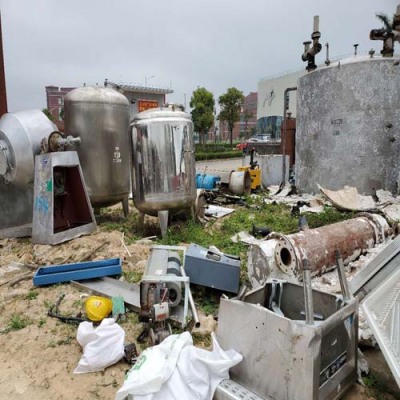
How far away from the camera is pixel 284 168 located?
9523 millimetres

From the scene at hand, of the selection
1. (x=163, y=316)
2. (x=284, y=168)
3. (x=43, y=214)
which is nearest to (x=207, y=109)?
(x=284, y=168)

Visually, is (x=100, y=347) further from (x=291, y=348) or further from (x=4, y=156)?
(x=4, y=156)

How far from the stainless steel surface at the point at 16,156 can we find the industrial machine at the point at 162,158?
4.68 feet

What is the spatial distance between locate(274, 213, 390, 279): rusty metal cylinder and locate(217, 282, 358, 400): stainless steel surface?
0.96 m

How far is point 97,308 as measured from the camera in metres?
2.81

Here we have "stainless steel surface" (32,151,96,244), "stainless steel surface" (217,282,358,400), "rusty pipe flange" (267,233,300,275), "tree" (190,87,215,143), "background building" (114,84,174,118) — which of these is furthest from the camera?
"tree" (190,87,215,143)

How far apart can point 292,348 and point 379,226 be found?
2.93 metres

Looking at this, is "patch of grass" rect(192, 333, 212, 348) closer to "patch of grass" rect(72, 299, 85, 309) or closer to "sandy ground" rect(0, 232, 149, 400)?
"sandy ground" rect(0, 232, 149, 400)

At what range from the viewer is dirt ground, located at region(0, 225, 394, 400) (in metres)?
2.14

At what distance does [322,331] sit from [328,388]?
0.42m

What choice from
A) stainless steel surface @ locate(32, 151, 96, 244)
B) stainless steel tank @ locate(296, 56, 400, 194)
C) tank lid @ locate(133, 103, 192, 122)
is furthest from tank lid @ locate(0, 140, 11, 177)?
stainless steel tank @ locate(296, 56, 400, 194)

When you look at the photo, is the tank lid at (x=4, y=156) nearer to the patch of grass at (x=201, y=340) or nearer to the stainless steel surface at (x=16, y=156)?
the stainless steel surface at (x=16, y=156)

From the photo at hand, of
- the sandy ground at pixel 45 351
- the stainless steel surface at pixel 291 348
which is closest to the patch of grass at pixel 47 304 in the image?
the sandy ground at pixel 45 351

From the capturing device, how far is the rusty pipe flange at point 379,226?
4.01 meters
